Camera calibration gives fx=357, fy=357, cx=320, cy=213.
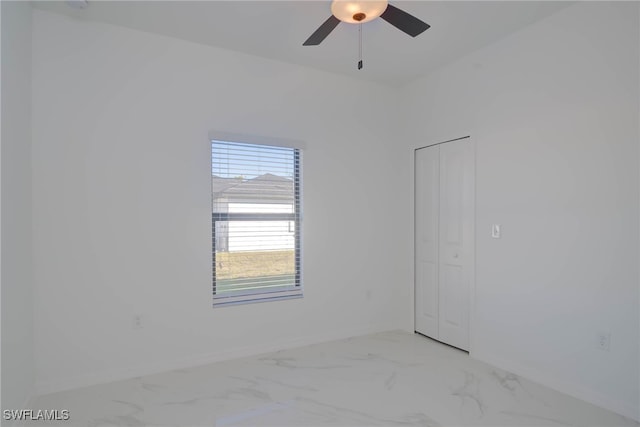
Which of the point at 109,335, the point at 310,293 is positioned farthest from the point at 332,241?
the point at 109,335

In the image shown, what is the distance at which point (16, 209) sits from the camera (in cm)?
229

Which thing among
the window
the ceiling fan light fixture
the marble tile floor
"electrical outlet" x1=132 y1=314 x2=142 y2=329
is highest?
the ceiling fan light fixture

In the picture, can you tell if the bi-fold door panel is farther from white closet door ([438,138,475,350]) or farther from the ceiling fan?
the ceiling fan

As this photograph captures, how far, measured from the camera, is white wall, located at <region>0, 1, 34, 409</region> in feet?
6.85

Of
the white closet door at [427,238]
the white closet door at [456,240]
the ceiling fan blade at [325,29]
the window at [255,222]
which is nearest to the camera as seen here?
the ceiling fan blade at [325,29]

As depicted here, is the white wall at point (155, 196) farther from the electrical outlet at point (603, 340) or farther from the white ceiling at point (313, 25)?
the electrical outlet at point (603, 340)

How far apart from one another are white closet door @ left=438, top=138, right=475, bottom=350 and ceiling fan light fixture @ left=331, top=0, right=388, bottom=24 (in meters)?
1.76

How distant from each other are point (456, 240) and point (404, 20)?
7.22 feet

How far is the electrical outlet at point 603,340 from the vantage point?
2457mm

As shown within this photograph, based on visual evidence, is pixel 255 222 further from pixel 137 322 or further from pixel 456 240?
pixel 456 240

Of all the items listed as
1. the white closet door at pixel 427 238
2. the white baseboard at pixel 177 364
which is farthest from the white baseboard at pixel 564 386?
the white baseboard at pixel 177 364

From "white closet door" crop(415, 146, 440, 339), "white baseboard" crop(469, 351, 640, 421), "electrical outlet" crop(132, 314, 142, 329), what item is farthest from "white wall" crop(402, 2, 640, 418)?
"electrical outlet" crop(132, 314, 142, 329)

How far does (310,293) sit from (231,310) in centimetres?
83

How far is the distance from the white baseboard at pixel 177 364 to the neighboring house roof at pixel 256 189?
1.43 m
